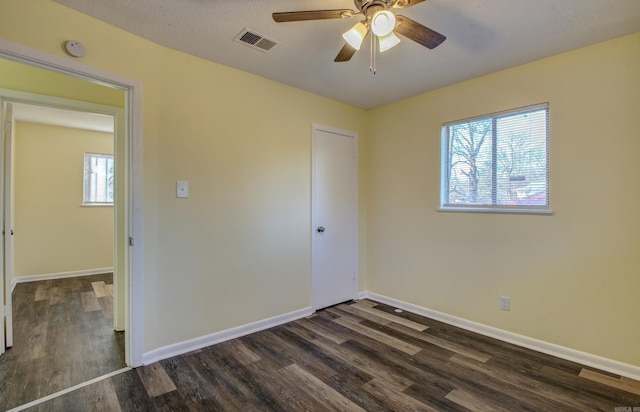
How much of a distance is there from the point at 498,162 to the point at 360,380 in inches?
88.4

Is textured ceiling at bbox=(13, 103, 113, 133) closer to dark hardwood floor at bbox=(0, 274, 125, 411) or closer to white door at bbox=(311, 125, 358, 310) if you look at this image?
dark hardwood floor at bbox=(0, 274, 125, 411)

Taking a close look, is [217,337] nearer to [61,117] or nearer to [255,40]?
[255,40]

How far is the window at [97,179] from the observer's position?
5.29 meters

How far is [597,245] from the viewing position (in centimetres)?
229

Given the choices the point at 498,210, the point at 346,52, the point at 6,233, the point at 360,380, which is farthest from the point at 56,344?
the point at 498,210

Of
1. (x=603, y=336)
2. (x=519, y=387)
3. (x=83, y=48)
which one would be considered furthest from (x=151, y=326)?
(x=603, y=336)

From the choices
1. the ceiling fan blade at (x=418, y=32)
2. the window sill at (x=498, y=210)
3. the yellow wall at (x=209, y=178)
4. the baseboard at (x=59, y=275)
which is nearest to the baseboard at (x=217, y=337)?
the yellow wall at (x=209, y=178)

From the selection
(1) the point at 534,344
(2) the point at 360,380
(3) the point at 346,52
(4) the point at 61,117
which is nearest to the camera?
(3) the point at 346,52

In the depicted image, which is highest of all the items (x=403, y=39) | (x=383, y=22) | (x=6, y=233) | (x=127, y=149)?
(x=403, y=39)

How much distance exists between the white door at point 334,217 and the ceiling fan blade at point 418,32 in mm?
1797

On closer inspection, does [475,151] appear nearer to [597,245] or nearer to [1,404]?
[597,245]

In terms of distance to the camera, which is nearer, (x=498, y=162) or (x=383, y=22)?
(x=383, y=22)

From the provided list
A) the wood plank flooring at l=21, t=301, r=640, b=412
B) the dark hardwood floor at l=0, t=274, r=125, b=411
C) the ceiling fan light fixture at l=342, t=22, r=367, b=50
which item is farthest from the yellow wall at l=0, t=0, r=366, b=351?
the ceiling fan light fixture at l=342, t=22, r=367, b=50

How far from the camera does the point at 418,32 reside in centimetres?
167
